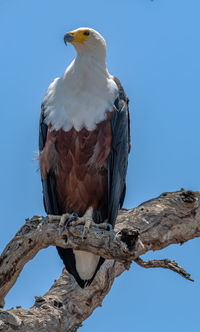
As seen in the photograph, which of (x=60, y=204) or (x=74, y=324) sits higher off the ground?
(x=60, y=204)

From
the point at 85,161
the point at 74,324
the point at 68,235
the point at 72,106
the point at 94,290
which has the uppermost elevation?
the point at 72,106

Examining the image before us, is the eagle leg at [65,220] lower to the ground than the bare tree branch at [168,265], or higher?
higher

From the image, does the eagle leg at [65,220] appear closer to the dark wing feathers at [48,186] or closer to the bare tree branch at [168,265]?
the dark wing feathers at [48,186]

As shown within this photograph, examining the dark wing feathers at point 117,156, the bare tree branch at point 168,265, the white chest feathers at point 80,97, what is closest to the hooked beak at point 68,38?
the white chest feathers at point 80,97

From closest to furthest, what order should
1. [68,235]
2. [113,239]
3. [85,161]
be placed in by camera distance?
1. [113,239]
2. [68,235]
3. [85,161]

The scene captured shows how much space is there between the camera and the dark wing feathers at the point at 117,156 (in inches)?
208

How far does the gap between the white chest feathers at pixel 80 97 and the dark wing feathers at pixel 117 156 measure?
13cm

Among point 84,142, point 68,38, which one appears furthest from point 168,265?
point 68,38

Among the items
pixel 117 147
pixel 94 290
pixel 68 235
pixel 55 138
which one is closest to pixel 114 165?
pixel 117 147

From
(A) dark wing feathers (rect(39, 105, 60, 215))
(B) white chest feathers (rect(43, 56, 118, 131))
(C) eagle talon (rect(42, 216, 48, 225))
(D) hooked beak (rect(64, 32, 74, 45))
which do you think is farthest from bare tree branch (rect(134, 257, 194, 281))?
(D) hooked beak (rect(64, 32, 74, 45))

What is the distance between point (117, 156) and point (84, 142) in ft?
1.24

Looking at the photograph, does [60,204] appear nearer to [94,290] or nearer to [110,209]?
[110,209]

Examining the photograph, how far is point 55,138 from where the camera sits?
17.2 ft

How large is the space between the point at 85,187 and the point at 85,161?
0.93ft
